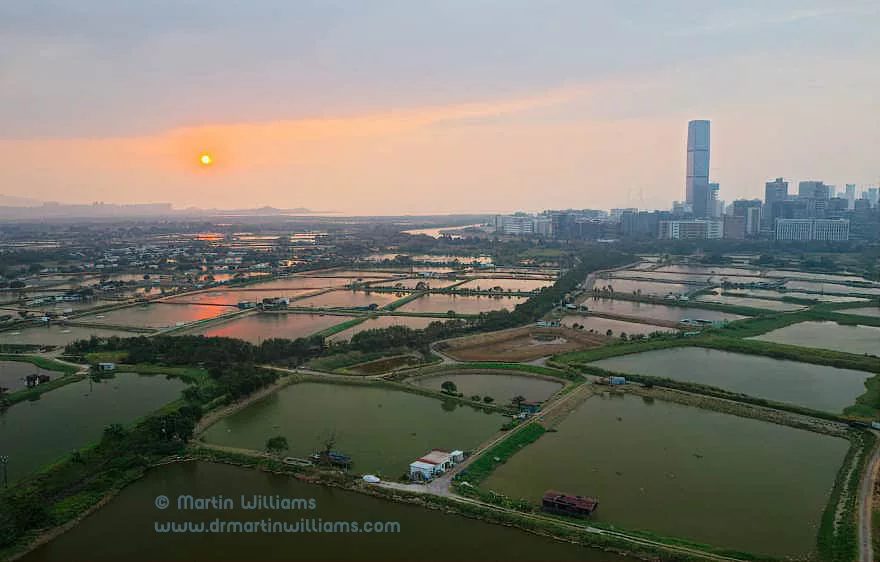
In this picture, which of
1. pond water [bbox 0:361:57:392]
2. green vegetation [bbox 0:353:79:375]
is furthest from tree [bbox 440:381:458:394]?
pond water [bbox 0:361:57:392]

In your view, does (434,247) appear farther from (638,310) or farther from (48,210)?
(48,210)

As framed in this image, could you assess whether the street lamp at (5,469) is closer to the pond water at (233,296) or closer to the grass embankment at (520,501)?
the grass embankment at (520,501)

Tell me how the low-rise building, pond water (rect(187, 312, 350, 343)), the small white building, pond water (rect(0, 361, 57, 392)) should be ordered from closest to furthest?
→ the small white building
pond water (rect(0, 361, 57, 392))
pond water (rect(187, 312, 350, 343))
the low-rise building

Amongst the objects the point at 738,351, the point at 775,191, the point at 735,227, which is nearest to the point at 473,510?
the point at 738,351

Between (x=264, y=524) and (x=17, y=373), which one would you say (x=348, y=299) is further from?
(x=264, y=524)

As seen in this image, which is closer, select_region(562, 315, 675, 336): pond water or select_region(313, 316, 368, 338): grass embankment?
select_region(313, 316, 368, 338): grass embankment

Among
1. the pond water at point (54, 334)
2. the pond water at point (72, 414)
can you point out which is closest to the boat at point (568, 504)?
the pond water at point (72, 414)

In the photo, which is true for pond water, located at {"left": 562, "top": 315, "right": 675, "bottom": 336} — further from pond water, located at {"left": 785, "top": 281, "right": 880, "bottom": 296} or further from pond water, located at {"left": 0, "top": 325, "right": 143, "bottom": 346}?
pond water, located at {"left": 0, "top": 325, "right": 143, "bottom": 346}
